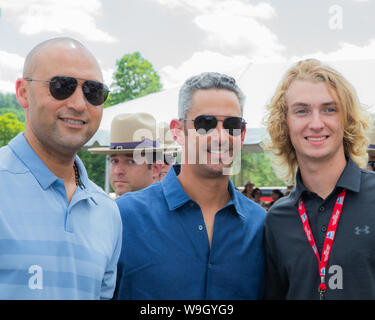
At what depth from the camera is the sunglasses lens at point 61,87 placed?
6.72 feet

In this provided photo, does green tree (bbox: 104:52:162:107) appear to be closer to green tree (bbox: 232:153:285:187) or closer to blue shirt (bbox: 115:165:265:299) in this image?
green tree (bbox: 232:153:285:187)

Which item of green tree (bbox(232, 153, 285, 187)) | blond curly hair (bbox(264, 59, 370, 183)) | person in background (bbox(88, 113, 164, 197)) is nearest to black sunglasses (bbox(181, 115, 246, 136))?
blond curly hair (bbox(264, 59, 370, 183))

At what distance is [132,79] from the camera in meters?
36.8

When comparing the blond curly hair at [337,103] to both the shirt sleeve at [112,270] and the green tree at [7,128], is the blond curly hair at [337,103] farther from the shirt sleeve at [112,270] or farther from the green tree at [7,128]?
the green tree at [7,128]

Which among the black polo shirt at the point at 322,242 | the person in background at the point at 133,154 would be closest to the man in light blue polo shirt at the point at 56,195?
the black polo shirt at the point at 322,242

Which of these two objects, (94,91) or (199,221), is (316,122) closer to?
(199,221)

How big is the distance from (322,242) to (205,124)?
0.99 metres

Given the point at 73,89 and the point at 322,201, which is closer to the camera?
the point at 73,89

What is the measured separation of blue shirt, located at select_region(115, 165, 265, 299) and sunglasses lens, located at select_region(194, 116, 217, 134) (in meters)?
0.38

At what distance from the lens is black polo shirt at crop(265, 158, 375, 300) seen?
2193 millimetres

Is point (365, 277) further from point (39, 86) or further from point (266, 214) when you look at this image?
point (39, 86)

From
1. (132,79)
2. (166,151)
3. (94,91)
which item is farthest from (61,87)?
(132,79)

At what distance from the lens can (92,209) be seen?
2.15m
